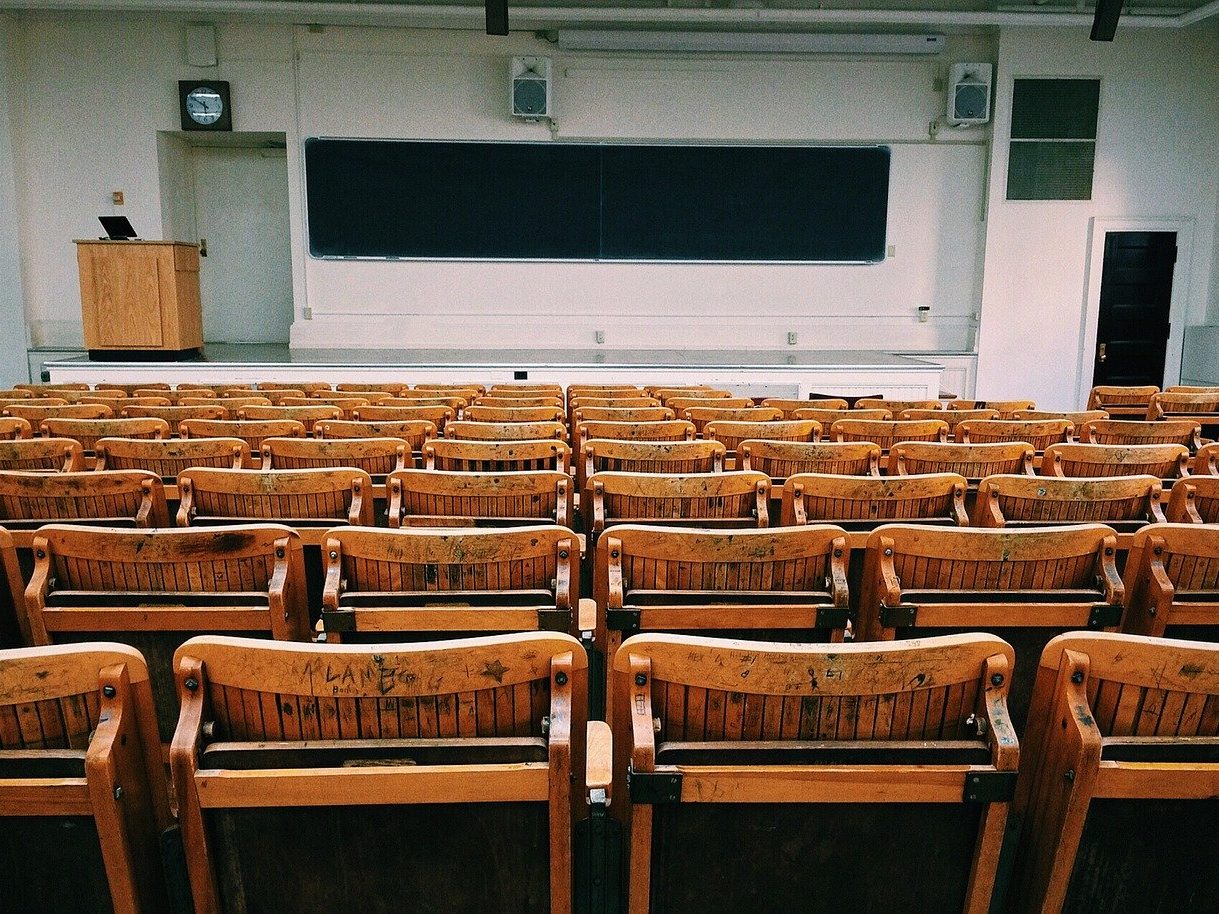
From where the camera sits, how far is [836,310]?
10.3m

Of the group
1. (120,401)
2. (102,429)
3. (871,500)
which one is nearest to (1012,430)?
(871,500)

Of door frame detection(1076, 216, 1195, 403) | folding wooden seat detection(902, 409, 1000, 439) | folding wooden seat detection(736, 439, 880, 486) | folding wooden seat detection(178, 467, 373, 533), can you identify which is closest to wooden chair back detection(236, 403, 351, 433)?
folding wooden seat detection(178, 467, 373, 533)

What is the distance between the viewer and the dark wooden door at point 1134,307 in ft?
33.1

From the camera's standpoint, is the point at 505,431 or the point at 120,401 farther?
the point at 120,401

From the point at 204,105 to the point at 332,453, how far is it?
800cm

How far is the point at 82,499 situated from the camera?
103 inches

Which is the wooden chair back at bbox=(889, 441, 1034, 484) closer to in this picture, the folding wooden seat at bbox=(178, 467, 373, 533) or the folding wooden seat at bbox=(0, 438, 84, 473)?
the folding wooden seat at bbox=(178, 467, 373, 533)

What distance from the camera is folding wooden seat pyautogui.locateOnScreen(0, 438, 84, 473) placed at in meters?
3.21

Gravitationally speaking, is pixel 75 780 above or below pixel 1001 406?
below

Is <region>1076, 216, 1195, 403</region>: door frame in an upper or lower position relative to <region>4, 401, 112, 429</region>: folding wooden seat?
upper

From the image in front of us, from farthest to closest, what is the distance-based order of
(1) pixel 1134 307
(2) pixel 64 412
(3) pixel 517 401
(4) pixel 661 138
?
(1) pixel 1134 307 < (4) pixel 661 138 < (3) pixel 517 401 < (2) pixel 64 412

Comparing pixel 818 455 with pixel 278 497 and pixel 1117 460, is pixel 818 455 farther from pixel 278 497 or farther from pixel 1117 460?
pixel 278 497

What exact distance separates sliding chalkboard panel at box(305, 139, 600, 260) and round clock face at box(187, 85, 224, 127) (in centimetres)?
95

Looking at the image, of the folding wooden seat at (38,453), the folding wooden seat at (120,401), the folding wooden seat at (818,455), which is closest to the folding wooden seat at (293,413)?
the folding wooden seat at (120,401)
